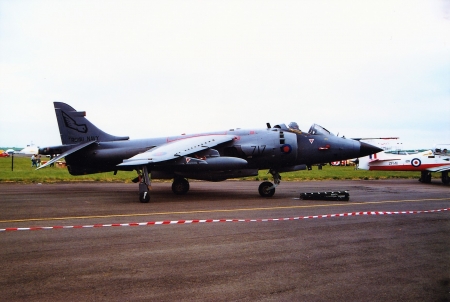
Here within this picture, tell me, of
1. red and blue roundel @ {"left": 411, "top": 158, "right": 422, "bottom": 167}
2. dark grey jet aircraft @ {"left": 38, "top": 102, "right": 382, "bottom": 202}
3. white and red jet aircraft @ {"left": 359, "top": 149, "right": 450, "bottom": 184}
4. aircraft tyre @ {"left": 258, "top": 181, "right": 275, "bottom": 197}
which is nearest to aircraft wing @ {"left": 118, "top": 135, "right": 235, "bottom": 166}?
dark grey jet aircraft @ {"left": 38, "top": 102, "right": 382, "bottom": 202}

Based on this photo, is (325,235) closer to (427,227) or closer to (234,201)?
(427,227)

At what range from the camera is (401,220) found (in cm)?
1073

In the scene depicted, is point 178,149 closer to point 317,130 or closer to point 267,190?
point 267,190

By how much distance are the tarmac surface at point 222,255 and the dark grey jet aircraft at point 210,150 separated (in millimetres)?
3823

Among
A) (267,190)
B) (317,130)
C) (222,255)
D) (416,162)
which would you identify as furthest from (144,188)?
(416,162)

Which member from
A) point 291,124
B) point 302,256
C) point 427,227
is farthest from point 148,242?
point 291,124

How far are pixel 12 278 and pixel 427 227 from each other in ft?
29.4

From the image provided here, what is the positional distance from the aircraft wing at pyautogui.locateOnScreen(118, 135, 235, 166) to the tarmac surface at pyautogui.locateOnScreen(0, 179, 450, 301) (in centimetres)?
256

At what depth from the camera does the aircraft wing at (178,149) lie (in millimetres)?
14258

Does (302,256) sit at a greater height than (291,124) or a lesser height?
lesser

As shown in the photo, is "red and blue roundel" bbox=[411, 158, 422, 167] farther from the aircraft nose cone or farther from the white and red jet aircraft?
the aircraft nose cone

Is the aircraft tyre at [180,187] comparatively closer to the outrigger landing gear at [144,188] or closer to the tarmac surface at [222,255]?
the outrigger landing gear at [144,188]

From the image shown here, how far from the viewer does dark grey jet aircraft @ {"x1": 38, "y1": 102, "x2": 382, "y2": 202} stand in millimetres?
15664

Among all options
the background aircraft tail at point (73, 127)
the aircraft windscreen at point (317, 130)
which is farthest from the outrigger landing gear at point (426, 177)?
the background aircraft tail at point (73, 127)
